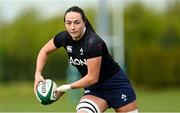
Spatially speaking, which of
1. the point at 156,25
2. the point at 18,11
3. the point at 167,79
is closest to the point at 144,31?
the point at 156,25

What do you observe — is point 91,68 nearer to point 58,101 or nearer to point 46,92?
point 46,92

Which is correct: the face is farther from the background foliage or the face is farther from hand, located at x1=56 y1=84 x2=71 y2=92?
the background foliage

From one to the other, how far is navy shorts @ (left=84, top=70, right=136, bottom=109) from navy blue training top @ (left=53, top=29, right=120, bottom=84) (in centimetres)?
6

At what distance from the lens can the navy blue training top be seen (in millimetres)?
7633

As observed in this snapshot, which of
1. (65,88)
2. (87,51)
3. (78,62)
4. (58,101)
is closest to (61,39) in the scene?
(78,62)

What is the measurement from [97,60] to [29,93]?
1893cm

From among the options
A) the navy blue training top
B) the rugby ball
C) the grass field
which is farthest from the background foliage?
the rugby ball

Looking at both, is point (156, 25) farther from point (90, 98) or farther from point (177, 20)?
point (90, 98)

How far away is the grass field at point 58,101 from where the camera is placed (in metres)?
18.0

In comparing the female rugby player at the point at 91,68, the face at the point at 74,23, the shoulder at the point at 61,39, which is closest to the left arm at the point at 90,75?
the female rugby player at the point at 91,68

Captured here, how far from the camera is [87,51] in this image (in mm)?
7621

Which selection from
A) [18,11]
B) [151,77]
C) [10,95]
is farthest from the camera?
[18,11]

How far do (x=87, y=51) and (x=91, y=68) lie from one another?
185 mm

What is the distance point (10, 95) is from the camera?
86.0ft
